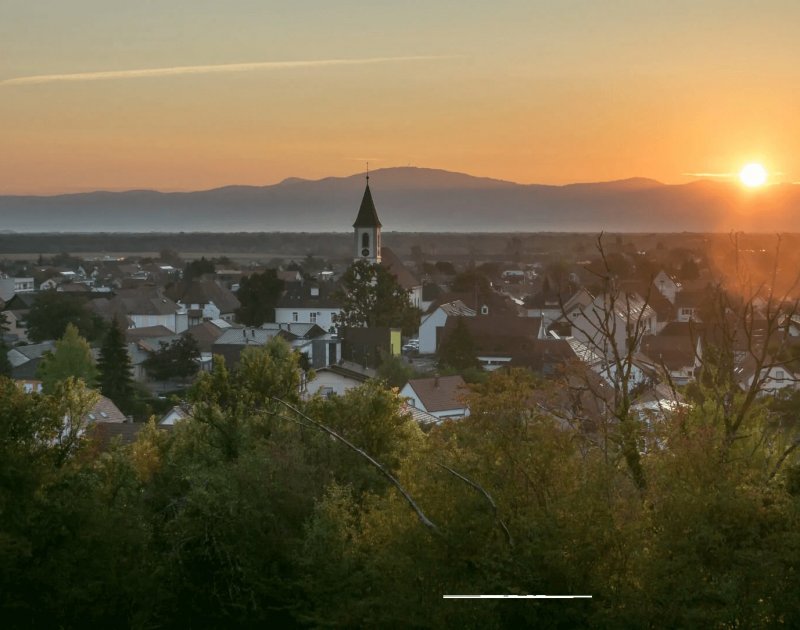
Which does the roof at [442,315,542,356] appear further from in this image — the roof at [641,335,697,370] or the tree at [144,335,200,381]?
the tree at [144,335,200,381]

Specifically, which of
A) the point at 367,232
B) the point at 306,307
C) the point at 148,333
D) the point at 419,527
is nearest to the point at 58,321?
the point at 148,333

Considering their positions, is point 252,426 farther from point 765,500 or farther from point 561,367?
point 765,500

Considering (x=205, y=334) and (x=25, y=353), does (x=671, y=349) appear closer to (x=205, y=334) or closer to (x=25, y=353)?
(x=205, y=334)

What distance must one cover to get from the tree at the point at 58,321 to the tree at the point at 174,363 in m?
11.9

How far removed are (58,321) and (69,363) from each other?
21.6 m

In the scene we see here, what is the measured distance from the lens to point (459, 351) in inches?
1961

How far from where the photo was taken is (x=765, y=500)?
35.2ft

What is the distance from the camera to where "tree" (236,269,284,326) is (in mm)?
73938

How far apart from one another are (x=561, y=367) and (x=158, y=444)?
29.8ft

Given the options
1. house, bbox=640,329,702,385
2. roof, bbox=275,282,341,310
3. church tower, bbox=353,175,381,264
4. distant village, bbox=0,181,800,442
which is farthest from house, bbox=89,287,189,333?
house, bbox=640,329,702,385

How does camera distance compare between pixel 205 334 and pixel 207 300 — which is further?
pixel 207 300

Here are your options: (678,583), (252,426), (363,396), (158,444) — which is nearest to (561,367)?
(678,583)

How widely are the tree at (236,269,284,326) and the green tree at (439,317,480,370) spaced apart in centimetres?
2469

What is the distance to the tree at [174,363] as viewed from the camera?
4856 cm
